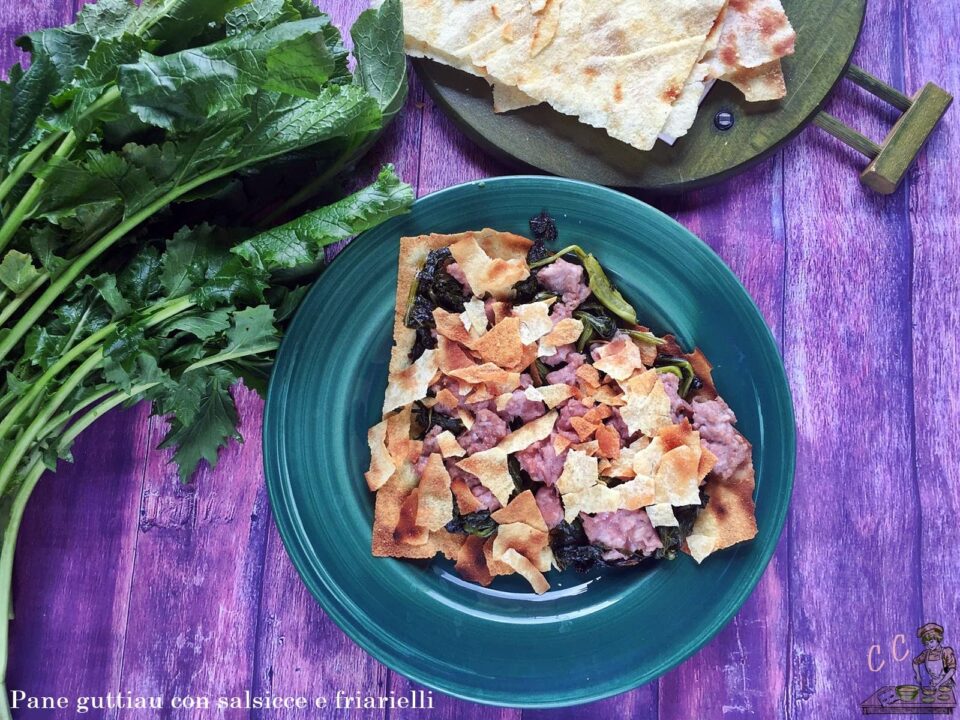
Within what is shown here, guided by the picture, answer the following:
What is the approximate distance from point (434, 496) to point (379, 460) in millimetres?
185

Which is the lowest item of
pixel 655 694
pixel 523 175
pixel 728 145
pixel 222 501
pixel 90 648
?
pixel 655 694

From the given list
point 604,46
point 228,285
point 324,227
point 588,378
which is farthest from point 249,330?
point 604,46

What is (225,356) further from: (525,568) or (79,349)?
(525,568)

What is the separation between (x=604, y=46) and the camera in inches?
86.3

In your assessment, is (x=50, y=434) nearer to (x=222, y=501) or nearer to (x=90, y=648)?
(x=222, y=501)

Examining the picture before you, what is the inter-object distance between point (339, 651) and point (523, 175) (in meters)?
1.55

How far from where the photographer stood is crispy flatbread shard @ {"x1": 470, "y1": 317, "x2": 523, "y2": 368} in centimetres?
201

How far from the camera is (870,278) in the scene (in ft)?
7.84

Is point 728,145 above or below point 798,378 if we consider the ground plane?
Answer: above

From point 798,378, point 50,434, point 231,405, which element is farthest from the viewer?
point 798,378

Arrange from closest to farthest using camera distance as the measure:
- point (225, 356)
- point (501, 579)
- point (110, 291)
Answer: point (110, 291) < point (225, 356) < point (501, 579)

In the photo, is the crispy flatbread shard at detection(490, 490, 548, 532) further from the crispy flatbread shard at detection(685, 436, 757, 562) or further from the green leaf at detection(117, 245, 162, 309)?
the green leaf at detection(117, 245, 162, 309)

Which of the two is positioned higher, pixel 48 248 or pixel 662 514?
pixel 48 248

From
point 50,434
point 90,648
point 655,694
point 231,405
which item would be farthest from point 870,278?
point 90,648
